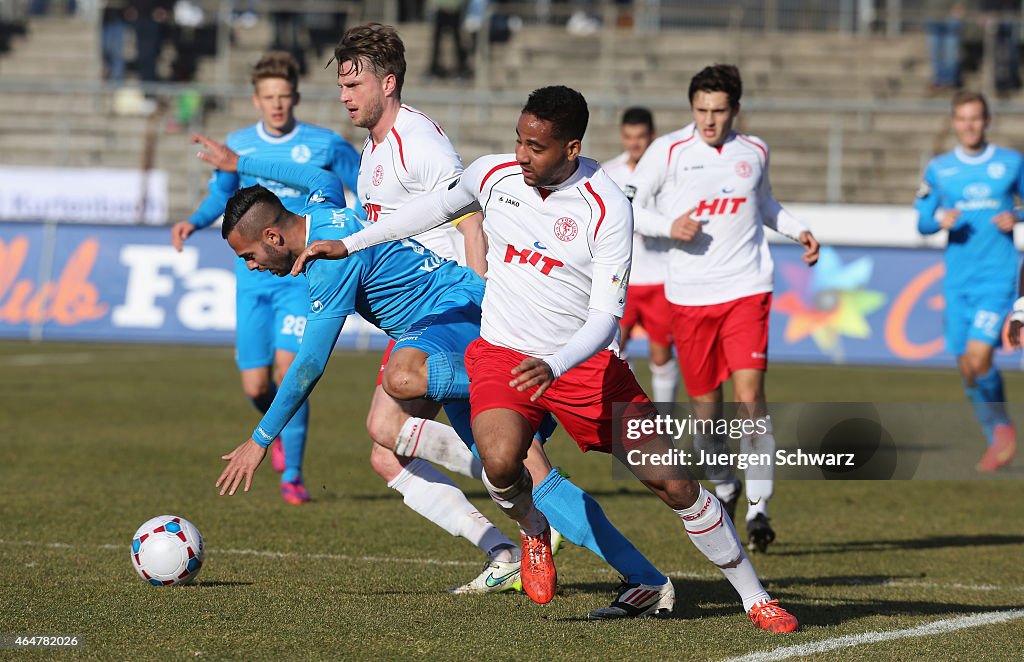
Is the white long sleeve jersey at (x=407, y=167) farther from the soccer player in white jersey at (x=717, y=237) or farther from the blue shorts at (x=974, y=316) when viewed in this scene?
the blue shorts at (x=974, y=316)

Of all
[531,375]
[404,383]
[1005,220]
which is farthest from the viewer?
[1005,220]

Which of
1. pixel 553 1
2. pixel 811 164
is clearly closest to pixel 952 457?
pixel 811 164

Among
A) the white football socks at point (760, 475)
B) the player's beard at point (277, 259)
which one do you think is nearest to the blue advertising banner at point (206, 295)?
the white football socks at point (760, 475)

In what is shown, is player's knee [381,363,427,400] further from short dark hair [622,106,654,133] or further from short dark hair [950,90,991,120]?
short dark hair [950,90,991,120]

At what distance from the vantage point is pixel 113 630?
566 centimetres

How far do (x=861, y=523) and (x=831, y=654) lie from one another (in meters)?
3.77

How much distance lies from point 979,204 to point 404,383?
6.56m

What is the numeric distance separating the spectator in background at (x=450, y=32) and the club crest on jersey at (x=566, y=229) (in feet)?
69.3

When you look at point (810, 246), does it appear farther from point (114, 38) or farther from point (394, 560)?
point (114, 38)

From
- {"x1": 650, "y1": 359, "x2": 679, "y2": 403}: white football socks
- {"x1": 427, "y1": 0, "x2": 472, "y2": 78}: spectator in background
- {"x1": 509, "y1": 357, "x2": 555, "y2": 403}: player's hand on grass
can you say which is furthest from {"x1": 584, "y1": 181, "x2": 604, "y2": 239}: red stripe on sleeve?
{"x1": 427, "y1": 0, "x2": 472, "y2": 78}: spectator in background

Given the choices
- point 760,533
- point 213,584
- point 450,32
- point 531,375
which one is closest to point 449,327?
point 531,375

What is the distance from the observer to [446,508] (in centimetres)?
682

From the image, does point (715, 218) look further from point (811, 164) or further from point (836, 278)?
point (811, 164)

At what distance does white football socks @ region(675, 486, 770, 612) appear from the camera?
232 inches
